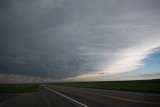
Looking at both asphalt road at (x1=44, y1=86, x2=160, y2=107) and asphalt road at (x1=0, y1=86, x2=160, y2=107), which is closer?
asphalt road at (x1=44, y1=86, x2=160, y2=107)

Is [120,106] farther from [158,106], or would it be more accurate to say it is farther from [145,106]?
[158,106]

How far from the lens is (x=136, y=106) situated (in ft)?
36.0

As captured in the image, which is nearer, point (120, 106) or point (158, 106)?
point (158, 106)

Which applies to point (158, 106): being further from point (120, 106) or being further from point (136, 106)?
point (120, 106)

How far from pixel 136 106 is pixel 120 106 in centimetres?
103

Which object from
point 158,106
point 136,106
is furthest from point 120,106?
point 158,106

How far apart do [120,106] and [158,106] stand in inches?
88.5

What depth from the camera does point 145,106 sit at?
10.7 m

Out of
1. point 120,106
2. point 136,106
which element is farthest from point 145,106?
point 120,106

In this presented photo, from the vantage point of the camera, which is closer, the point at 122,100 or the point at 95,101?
the point at 122,100

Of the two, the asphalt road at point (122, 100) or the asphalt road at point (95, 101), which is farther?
the asphalt road at point (95, 101)

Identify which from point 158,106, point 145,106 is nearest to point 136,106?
point 145,106

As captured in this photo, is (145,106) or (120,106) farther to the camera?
(120,106)
